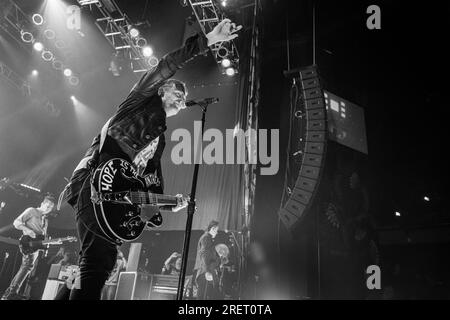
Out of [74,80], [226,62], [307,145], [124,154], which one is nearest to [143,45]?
[226,62]

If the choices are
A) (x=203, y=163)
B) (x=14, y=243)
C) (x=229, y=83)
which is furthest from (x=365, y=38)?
(x=14, y=243)

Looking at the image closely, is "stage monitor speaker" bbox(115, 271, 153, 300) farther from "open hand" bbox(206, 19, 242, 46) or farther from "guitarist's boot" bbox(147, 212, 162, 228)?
"open hand" bbox(206, 19, 242, 46)

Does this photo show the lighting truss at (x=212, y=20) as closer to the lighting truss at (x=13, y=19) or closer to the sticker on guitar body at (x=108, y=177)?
the lighting truss at (x=13, y=19)

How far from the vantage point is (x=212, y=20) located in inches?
302

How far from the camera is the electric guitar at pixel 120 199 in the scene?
6.54ft

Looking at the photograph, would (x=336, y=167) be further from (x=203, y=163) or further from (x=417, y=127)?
(x=203, y=163)

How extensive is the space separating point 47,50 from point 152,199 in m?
9.20

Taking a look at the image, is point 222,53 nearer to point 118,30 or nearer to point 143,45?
point 143,45

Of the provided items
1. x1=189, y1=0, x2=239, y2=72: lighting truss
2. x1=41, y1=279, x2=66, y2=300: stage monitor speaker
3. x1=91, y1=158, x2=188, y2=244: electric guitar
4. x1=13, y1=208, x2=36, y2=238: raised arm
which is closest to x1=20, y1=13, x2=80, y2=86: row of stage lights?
x1=189, y1=0, x2=239, y2=72: lighting truss

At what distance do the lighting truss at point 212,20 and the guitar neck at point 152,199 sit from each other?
249 inches

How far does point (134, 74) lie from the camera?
10172 millimetres

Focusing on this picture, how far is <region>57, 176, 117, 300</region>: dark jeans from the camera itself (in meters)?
1.87
